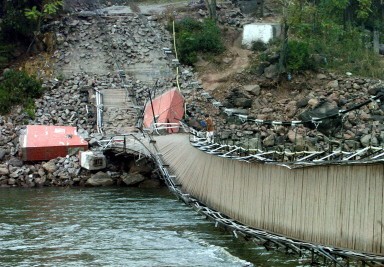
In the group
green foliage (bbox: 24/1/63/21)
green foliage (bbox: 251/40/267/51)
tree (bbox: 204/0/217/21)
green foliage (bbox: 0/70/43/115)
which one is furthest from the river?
tree (bbox: 204/0/217/21)

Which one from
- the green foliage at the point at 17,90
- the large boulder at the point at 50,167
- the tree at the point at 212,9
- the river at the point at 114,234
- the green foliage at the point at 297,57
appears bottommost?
the river at the point at 114,234

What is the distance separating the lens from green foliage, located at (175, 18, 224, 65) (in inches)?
1628

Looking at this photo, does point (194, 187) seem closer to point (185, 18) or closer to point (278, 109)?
point (278, 109)

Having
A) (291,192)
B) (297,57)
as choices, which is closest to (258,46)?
(297,57)

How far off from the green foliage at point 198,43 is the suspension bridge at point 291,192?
12.7m

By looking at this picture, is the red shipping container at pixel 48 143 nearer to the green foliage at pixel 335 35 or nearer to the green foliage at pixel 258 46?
the green foliage at pixel 335 35

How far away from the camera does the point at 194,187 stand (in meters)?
25.7

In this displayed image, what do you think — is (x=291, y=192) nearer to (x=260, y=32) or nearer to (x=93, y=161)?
(x=93, y=161)

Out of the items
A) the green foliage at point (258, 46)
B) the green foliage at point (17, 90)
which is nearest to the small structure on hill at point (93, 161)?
the green foliage at point (17, 90)

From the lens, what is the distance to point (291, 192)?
1888 centimetres

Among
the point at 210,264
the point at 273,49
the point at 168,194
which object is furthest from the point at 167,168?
the point at 273,49

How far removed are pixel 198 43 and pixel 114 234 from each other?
66.8 ft

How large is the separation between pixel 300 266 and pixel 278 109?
65.2 feet

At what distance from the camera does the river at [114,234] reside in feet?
63.6
